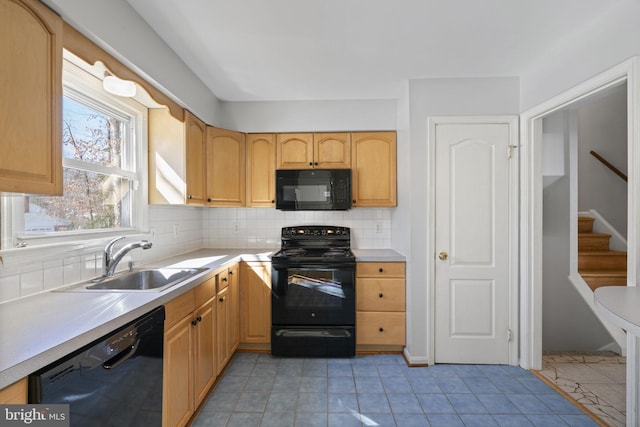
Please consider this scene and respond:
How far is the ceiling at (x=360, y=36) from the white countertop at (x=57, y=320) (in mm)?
1524

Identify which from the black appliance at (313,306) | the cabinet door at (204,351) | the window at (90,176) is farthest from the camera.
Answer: the black appliance at (313,306)

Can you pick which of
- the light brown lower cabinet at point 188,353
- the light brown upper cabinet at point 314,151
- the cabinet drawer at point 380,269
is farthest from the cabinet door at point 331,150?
the light brown lower cabinet at point 188,353

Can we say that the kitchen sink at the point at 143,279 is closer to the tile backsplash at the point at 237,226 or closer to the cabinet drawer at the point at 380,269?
the tile backsplash at the point at 237,226

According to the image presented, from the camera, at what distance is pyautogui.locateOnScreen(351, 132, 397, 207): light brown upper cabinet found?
2.81 m

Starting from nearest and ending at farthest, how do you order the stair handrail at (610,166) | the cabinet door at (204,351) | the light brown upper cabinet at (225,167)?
1. the cabinet door at (204,351)
2. the light brown upper cabinet at (225,167)
3. the stair handrail at (610,166)

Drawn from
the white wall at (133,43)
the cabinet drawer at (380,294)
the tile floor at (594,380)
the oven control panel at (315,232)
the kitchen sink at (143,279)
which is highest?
the white wall at (133,43)

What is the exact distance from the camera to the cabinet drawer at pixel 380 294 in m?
2.52

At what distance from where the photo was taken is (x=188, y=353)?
163 cm

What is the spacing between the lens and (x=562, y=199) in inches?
99.6

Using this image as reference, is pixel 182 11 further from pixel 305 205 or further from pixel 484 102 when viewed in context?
pixel 484 102

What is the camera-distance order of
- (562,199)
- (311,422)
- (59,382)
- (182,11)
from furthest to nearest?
Result: (562,199) → (311,422) → (182,11) → (59,382)

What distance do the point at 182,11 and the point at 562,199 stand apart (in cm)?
324

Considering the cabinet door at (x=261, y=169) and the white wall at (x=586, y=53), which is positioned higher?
the white wall at (x=586, y=53)

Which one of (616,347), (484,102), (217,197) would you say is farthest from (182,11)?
(616,347)
